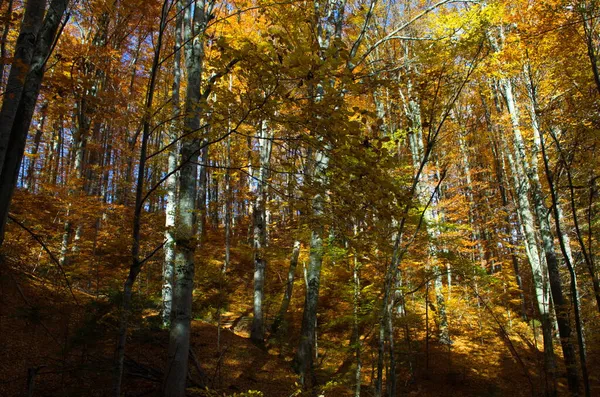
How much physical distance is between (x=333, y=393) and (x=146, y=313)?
5810mm

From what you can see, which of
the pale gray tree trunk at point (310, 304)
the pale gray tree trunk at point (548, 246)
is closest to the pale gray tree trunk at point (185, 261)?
the pale gray tree trunk at point (310, 304)

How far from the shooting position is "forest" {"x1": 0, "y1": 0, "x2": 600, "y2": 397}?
306 cm

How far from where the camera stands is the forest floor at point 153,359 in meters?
5.05

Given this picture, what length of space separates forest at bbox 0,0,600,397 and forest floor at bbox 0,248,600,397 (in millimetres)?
59

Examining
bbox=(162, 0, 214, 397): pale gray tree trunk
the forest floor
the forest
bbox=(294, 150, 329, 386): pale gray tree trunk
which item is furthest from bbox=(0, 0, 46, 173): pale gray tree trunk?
bbox=(294, 150, 329, 386): pale gray tree trunk

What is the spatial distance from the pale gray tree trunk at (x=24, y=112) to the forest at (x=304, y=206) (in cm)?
1

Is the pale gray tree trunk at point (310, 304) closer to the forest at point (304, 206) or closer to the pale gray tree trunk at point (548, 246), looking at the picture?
the forest at point (304, 206)

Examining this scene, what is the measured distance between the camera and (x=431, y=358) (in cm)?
1078

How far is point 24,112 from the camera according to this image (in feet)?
9.37

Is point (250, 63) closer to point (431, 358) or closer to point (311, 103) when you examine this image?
point (311, 103)

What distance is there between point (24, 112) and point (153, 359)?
5324mm

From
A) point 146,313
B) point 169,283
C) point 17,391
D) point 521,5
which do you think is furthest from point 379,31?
point 17,391

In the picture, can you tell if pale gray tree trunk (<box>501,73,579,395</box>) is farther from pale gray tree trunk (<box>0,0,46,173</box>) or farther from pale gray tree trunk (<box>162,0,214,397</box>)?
pale gray tree trunk (<box>0,0,46,173</box>)

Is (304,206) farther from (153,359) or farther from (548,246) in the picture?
(548,246)
